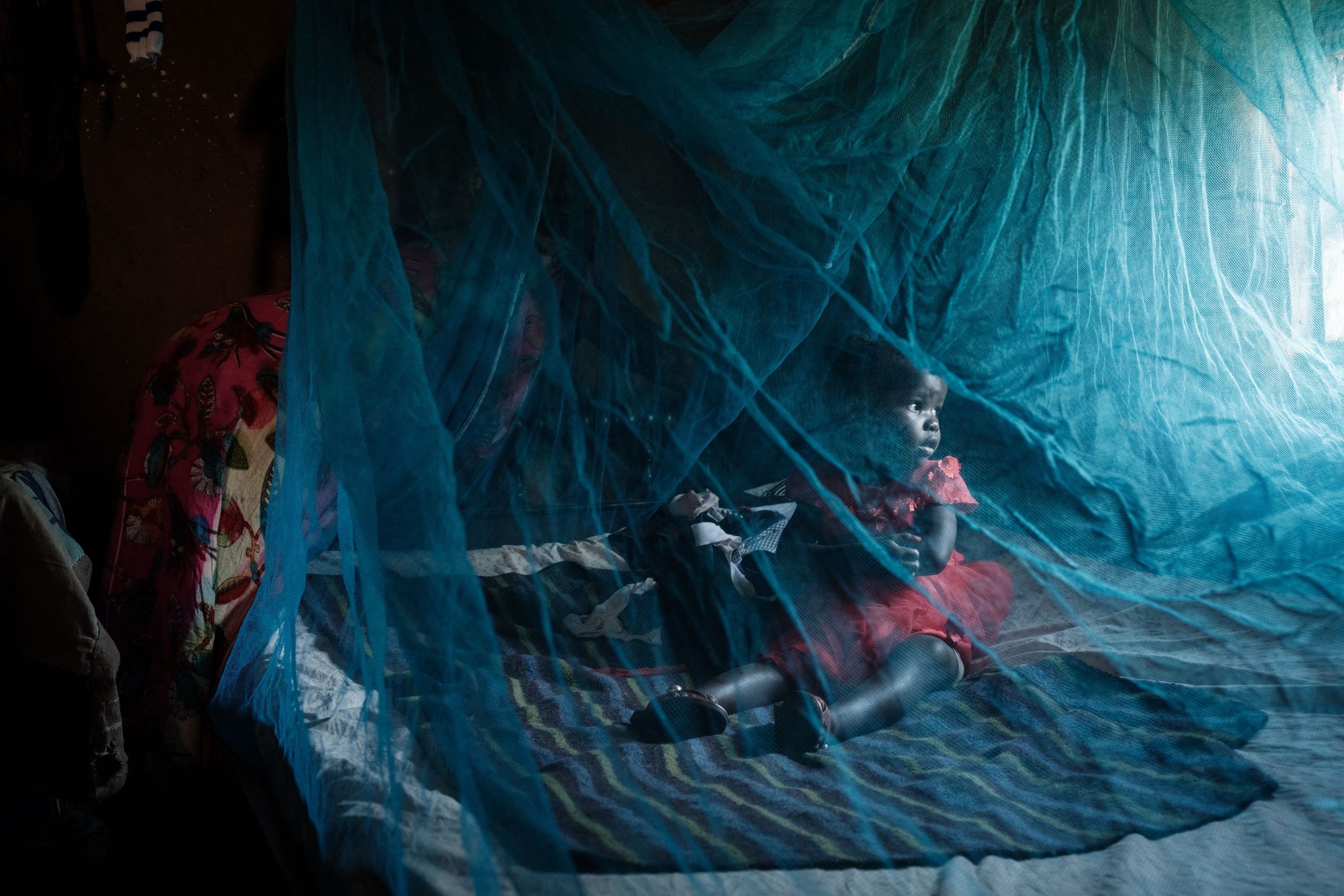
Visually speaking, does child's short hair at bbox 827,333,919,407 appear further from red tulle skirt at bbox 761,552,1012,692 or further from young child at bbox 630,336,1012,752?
red tulle skirt at bbox 761,552,1012,692

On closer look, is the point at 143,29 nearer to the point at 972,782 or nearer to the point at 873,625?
the point at 873,625

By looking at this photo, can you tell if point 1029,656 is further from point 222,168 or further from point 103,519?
point 222,168

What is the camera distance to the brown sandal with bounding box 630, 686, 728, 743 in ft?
3.36

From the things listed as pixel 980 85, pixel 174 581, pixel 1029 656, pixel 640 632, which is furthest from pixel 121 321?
pixel 1029 656

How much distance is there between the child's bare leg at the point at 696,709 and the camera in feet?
3.35

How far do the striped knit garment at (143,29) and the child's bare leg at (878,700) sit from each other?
6.72 feet

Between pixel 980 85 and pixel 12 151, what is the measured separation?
2.33 meters

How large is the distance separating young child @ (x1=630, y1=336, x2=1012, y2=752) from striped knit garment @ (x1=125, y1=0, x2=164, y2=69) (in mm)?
1701

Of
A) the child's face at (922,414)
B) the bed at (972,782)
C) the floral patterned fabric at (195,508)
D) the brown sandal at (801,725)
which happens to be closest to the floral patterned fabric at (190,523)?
the floral patterned fabric at (195,508)

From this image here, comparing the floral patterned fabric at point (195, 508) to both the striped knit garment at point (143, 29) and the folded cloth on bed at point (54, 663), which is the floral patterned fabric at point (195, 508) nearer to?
the folded cloth on bed at point (54, 663)

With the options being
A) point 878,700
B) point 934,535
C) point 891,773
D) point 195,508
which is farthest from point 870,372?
point 195,508

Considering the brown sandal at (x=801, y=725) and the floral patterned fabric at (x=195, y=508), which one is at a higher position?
the floral patterned fabric at (x=195, y=508)

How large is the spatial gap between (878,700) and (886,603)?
15cm

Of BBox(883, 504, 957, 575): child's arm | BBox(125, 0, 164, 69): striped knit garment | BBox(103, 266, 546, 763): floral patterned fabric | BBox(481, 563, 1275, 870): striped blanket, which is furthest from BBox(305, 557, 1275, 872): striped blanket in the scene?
BBox(125, 0, 164, 69): striped knit garment
